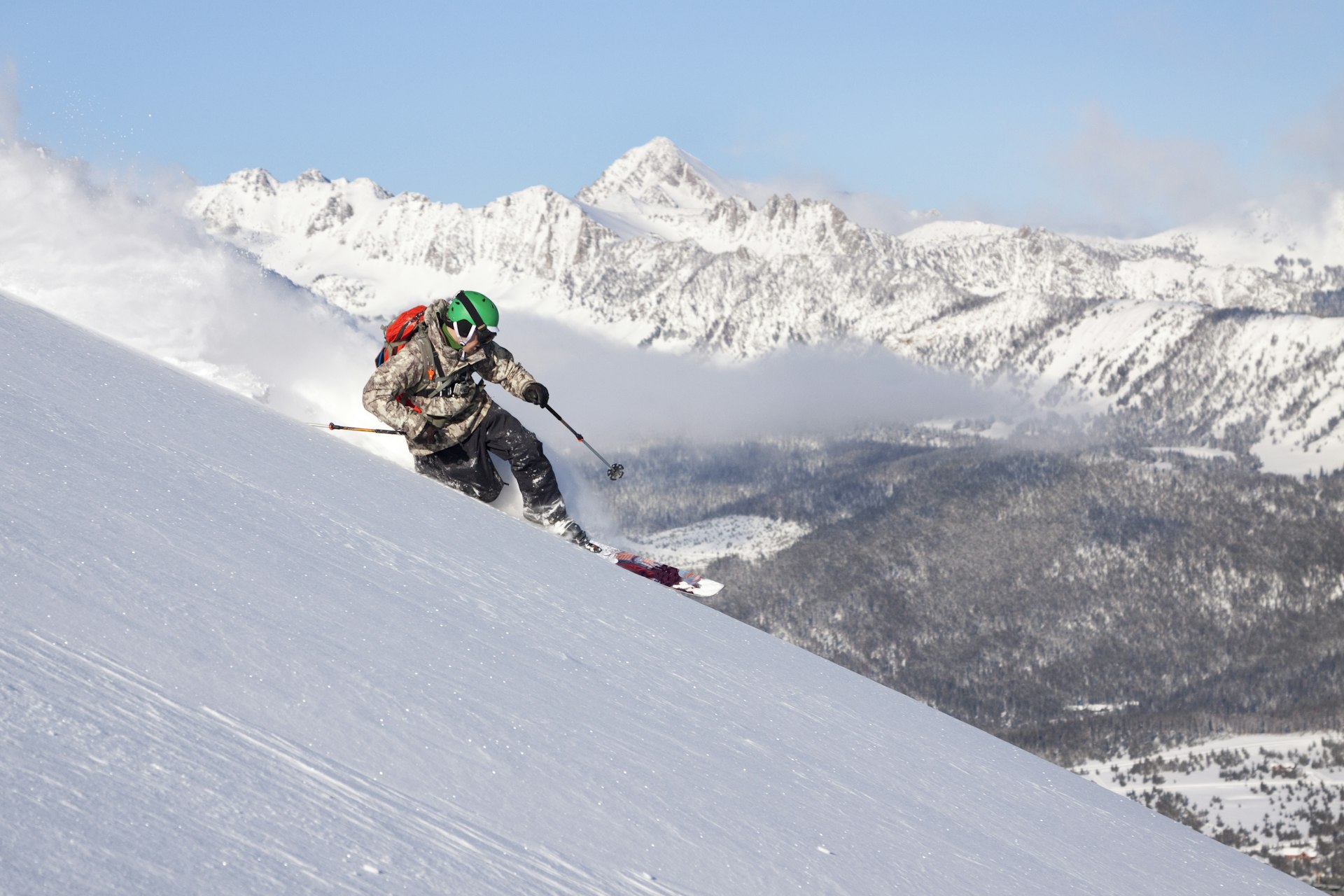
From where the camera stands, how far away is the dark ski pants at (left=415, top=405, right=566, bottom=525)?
46.6 ft

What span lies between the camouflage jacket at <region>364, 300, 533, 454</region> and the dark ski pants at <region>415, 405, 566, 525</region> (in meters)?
0.18

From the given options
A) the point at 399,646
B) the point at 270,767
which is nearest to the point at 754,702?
the point at 399,646

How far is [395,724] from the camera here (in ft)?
16.4

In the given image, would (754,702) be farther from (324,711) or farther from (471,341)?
(471,341)

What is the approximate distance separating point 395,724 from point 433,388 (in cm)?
909

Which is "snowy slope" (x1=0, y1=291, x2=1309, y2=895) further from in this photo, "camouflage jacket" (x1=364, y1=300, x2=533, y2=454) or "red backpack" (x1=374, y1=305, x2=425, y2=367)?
"red backpack" (x1=374, y1=305, x2=425, y2=367)

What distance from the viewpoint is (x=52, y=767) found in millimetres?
3441

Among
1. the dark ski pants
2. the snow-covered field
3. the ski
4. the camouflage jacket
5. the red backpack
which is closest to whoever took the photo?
the camouflage jacket

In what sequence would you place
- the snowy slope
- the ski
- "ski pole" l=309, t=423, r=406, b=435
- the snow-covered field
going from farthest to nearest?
the snow-covered field → the ski → "ski pole" l=309, t=423, r=406, b=435 → the snowy slope

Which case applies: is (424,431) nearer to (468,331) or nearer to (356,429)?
(356,429)

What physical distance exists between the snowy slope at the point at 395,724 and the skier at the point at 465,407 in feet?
8.82

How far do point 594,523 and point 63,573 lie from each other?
1205cm

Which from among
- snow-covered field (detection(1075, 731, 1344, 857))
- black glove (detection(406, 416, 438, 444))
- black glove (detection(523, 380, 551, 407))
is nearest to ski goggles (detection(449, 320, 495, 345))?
black glove (detection(406, 416, 438, 444))

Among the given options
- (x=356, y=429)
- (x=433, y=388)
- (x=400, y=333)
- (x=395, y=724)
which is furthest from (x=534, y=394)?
(x=395, y=724)
